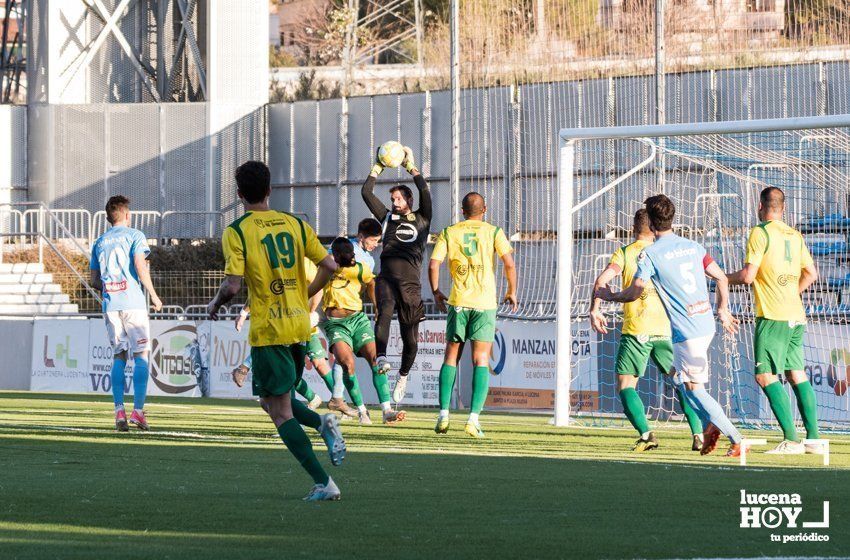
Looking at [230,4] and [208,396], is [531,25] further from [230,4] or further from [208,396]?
[230,4]

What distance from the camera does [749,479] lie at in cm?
977

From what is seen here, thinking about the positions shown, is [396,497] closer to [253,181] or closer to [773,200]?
[253,181]

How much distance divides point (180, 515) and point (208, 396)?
15.3 m

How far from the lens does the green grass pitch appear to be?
682cm

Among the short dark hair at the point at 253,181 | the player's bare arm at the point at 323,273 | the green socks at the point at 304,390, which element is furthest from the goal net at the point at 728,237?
the short dark hair at the point at 253,181

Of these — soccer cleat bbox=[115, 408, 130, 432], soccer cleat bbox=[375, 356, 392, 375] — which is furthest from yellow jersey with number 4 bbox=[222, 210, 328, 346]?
soccer cleat bbox=[375, 356, 392, 375]

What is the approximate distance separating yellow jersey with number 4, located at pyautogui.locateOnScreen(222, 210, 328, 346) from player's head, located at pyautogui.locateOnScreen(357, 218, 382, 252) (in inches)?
262

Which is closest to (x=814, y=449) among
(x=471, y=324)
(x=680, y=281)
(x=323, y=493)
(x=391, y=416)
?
(x=680, y=281)

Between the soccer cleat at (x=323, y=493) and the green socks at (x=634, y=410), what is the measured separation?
4487mm

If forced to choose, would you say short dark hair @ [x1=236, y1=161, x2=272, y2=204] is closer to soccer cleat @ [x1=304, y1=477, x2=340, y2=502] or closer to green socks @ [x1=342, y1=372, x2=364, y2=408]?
soccer cleat @ [x1=304, y1=477, x2=340, y2=502]

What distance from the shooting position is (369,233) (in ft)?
51.4

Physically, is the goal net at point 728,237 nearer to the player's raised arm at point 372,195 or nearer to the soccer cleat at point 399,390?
the soccer cleat at point 399,390

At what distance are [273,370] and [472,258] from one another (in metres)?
5.50

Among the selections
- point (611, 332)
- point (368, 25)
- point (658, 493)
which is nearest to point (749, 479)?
point (658, 493)
